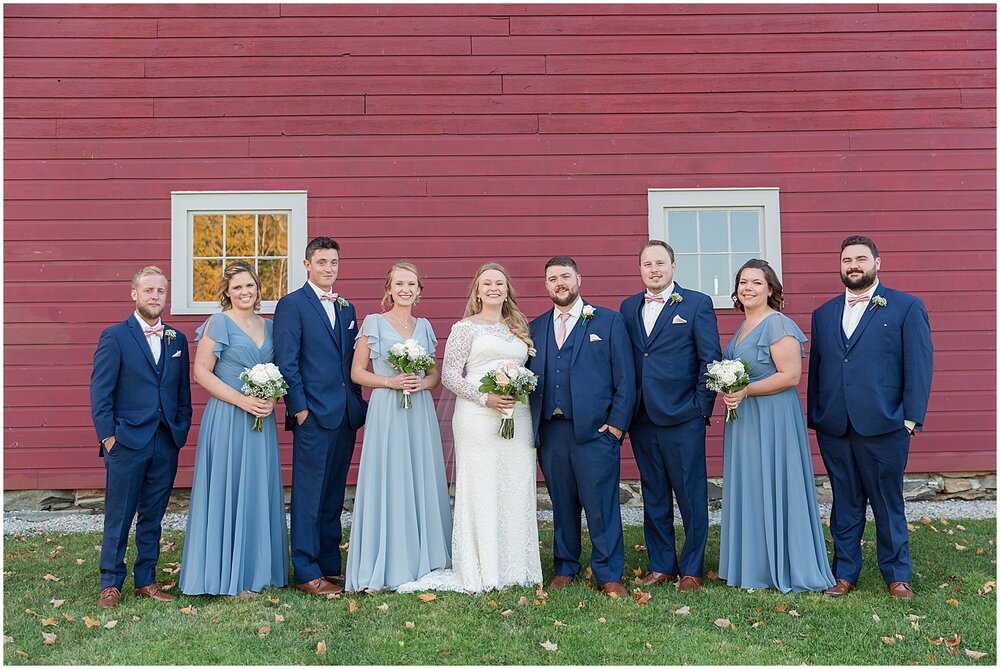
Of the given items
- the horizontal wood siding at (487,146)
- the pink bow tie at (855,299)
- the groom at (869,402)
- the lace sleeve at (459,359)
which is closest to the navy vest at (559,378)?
the lace sleeve at (459,359)

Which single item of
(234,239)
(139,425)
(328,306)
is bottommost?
(139,425)

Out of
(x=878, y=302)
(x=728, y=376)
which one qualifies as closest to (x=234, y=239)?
(x=728, y=376)

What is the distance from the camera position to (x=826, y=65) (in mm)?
7984

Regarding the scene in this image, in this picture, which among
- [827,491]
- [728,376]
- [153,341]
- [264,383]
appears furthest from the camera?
[827,491]

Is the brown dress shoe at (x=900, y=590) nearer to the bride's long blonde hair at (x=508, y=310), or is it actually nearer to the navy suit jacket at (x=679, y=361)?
the navy suit jacket at (x=679, y=361)

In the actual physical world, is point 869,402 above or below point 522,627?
above

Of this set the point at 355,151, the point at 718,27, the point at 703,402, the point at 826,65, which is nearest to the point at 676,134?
the point at 718,27

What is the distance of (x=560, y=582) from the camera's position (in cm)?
532

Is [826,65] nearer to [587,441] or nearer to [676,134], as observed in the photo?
[676,134]

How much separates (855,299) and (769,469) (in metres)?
1.23

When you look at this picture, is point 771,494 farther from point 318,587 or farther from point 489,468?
point 318,587

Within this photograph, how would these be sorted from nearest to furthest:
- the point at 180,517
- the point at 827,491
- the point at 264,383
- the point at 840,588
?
1. the point at 264,383
2. the point at 840,588
3. the point at 180,517
4. the point at 827,491

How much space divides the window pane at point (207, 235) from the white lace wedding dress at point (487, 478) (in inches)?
140

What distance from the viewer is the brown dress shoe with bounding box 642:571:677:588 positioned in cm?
536
